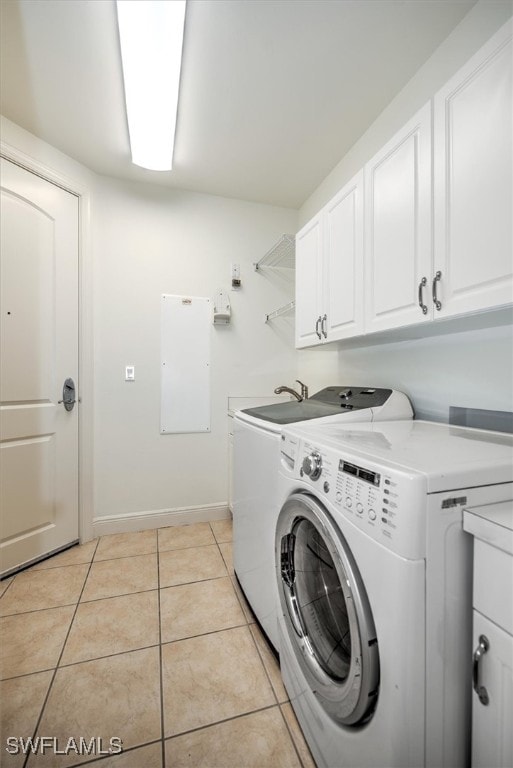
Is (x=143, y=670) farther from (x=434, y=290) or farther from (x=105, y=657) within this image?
(x=434, y=290)

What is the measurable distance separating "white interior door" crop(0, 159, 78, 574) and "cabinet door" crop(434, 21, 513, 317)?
6.94 ft

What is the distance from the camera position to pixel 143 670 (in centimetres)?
121

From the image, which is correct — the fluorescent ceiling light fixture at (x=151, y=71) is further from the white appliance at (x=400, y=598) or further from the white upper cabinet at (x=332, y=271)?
the white appliance at (x=400, y=598)

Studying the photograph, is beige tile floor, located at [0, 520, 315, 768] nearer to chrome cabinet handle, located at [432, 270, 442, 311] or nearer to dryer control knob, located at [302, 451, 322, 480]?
dryer control knob, located at [302, 451, 322, 480]

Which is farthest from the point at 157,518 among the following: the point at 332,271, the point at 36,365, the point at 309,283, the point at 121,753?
the point at 332,271

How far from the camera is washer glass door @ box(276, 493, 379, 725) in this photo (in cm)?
70

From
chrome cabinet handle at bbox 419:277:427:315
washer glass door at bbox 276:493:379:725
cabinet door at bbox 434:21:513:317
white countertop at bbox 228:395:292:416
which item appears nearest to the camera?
washer glass door at bbox 276:493:379:725

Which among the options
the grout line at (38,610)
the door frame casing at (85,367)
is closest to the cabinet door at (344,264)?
the door frame casing at (85,367)

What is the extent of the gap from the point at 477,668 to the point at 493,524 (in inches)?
12.1

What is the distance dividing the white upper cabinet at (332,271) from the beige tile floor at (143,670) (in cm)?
148

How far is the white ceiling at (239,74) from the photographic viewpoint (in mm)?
1275

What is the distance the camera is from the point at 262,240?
2670 mm

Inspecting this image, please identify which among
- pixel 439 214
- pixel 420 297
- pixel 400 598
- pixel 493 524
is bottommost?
pixel 400 598

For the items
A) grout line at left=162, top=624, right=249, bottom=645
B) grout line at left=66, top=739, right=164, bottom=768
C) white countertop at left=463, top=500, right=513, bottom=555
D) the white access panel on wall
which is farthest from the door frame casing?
white countertop at left=463, top=500, right=513, bottom=555
